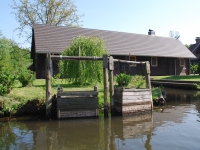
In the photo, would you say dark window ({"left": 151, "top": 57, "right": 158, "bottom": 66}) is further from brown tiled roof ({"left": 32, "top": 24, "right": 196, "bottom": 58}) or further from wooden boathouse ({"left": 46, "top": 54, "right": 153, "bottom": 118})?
wooden boathouse ({"left": 46, "top": 54, "right": 153, "bottom": 118})

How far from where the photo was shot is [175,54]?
1157 inches

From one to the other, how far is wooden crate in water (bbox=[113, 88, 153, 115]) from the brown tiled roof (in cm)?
1347

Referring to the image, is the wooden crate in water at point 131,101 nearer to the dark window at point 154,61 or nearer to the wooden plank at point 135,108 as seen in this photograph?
the wooden plank at point 135,108

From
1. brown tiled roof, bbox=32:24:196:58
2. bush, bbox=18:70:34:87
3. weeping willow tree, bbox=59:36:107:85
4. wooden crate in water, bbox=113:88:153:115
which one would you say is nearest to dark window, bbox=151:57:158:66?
brown tiled roof, bbox=32:24:196:58

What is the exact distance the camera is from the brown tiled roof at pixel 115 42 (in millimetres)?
22453

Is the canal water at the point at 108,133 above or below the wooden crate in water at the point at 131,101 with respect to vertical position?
below

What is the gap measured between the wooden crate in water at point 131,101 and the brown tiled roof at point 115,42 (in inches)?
530

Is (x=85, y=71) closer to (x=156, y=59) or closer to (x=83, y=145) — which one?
(x=83, y=145)

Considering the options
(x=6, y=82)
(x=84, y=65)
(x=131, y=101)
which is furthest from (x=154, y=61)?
(x=6, y=82)

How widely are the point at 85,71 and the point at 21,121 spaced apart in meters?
6.39

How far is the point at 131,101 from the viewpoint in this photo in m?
8.86

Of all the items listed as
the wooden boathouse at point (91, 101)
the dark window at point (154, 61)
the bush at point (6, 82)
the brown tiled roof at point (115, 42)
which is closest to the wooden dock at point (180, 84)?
the brown tiled roof at point (115, 42)

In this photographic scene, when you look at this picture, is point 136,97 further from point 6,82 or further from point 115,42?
point 115,42

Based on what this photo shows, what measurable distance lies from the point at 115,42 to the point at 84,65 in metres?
14.1
